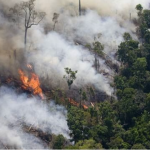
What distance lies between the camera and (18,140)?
4866cm

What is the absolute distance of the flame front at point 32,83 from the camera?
58.7 metres

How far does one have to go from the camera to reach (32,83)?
2383 inches

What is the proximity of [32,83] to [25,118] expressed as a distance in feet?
30.1

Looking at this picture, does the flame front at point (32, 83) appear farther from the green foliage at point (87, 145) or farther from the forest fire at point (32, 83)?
the green foliage at point (87, 145)

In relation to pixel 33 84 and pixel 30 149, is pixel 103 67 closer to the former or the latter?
pixel 33 84

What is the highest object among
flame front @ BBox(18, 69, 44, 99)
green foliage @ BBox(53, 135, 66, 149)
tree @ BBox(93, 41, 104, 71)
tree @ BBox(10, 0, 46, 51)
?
tree @ BBox(10, 0, 46, 51)

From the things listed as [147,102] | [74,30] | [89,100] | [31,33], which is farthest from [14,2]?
[147,102]

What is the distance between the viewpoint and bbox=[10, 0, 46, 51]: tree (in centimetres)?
6688

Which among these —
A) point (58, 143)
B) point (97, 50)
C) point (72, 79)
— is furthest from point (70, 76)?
point (58, 143)

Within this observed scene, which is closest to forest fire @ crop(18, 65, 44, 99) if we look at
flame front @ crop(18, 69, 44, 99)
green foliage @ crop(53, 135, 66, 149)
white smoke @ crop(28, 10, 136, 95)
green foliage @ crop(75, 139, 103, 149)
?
flame front @ crop(18, 69, 44, 99)

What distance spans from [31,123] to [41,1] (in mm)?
36746

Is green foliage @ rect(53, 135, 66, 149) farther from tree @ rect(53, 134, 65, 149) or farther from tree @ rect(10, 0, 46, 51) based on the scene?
tree @ rect(10, 0, 46, 51)

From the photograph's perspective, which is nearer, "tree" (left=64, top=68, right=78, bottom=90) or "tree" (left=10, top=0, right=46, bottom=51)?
"tree" (left=64, top=68, right=78, bottom=90)

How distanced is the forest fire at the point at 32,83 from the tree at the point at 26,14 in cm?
748
